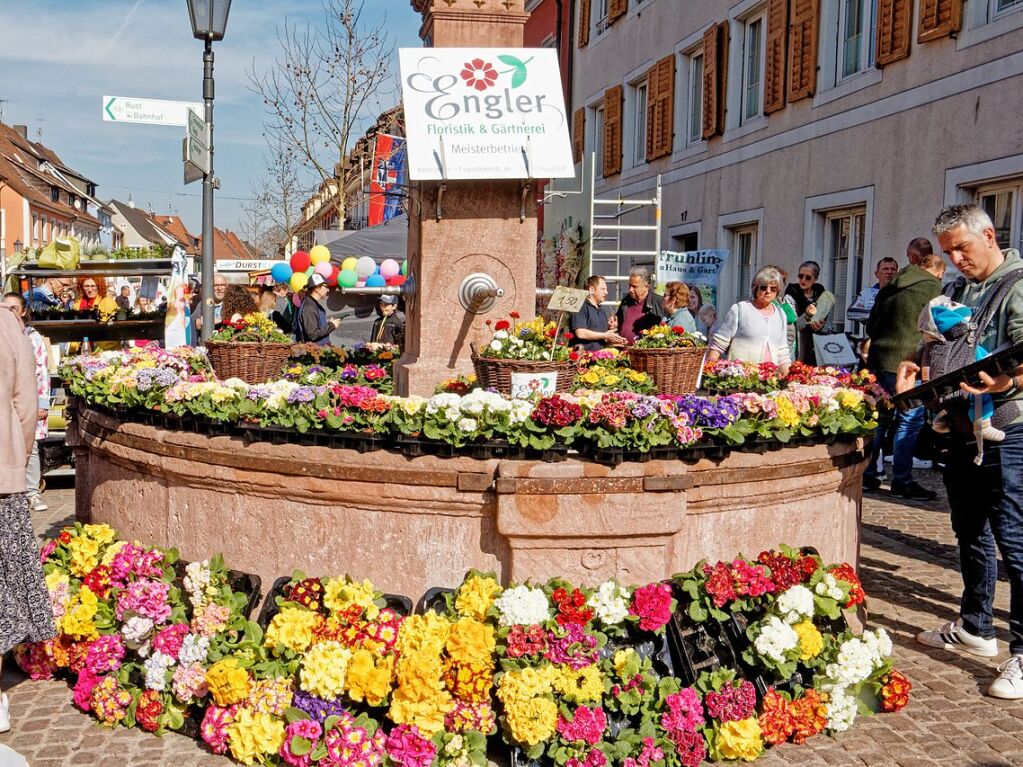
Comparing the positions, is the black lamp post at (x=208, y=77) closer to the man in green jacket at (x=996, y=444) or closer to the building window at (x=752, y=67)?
the man in green jacket at (x=996, y=444)

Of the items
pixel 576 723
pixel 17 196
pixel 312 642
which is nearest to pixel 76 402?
pixel 312 642

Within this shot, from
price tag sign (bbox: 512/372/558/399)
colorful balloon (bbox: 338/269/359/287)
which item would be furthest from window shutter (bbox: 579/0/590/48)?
price tag sign (bbox: 512/372/558/399)

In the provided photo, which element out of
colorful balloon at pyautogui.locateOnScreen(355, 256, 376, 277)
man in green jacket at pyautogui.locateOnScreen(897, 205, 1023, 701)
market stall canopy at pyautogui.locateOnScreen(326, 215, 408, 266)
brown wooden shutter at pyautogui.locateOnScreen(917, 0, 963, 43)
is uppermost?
brown wooden shutter at pyautogui.locateOnScreen(917, 0, 963, 43)

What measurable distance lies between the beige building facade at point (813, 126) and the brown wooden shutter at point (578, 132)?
2.15m

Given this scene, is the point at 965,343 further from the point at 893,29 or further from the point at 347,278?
the point at 347,278

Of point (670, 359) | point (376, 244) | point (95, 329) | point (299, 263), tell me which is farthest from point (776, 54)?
point (670, 359)

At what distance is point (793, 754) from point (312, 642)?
176 centimetres

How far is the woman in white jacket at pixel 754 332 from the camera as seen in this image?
22.0 ft

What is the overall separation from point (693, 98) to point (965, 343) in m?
13.0

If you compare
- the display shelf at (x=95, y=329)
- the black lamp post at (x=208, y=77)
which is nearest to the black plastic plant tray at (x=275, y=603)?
the black lamp post at (x=208, y=77)

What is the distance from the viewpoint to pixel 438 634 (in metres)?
3.82

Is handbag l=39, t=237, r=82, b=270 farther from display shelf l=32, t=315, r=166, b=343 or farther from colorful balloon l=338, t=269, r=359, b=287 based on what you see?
colorful balloon l=338, t=269, r=359, b=287

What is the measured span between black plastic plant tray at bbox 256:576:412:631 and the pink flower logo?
2947mm

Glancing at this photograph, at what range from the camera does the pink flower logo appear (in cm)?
586
